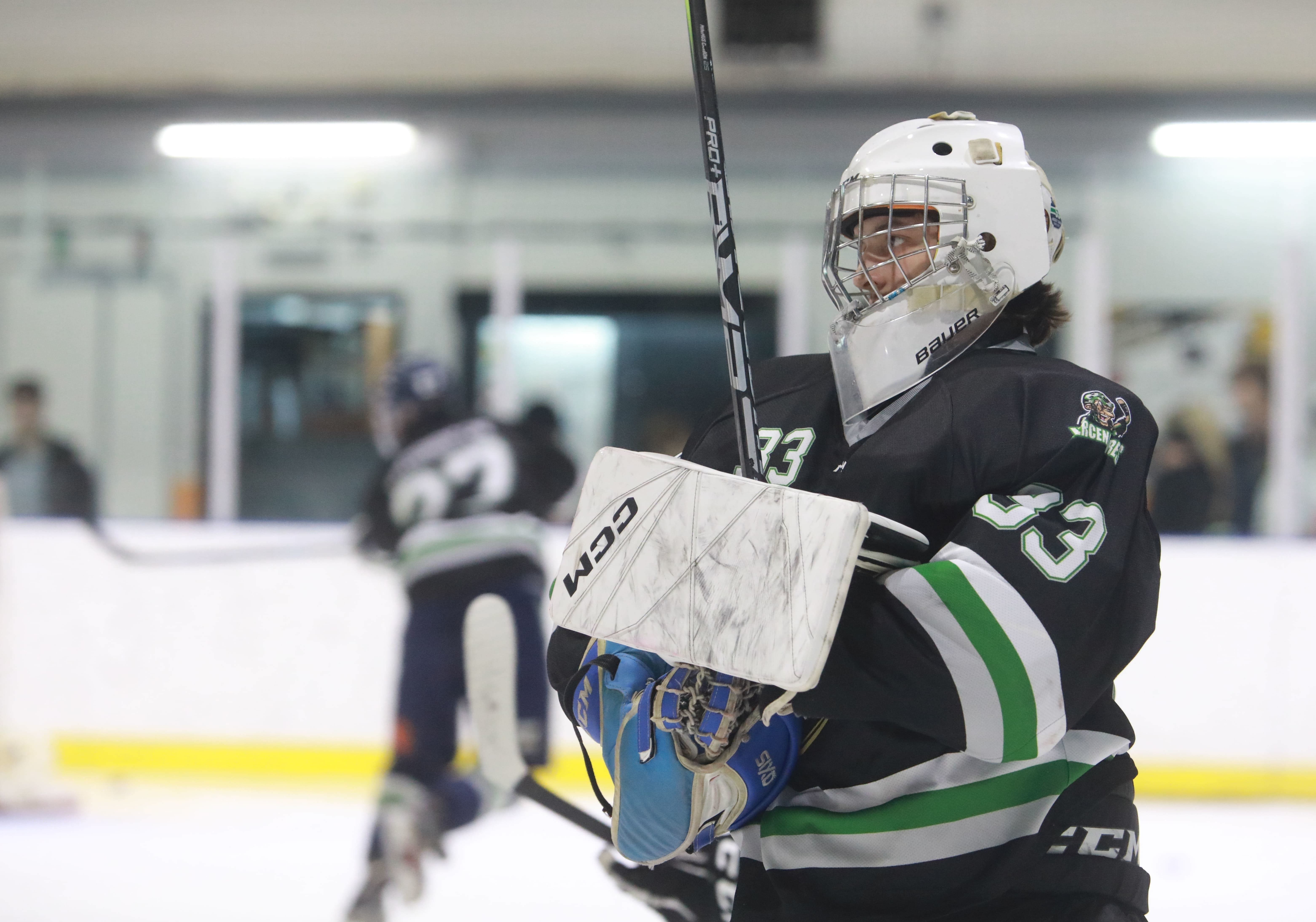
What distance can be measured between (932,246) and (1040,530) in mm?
273

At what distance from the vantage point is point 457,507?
3.28m

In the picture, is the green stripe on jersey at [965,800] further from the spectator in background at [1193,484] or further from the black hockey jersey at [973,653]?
the spectator in background at [1193,484]

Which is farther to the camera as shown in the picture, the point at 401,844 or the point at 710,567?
the point at 401,844

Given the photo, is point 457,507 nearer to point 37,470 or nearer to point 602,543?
point 37,470

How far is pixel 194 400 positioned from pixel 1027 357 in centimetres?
427

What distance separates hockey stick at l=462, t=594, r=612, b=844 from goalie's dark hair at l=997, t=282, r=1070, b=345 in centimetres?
125

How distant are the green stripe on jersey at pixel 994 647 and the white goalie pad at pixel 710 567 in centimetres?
7

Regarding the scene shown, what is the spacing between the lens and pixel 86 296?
4.69 m

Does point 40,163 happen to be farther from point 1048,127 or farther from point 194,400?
point 1048,127

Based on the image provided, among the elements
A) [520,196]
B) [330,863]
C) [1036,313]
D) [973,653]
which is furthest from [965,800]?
[520,196]

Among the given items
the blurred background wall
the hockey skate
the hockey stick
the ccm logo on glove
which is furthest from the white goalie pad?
the blurred background wall

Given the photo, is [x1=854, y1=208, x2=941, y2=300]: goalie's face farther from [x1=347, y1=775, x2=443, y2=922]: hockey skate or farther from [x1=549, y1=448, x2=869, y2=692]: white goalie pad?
[x1=347, y1=775, x2=443, y2=922]: hockey skate

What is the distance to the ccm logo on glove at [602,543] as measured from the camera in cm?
80

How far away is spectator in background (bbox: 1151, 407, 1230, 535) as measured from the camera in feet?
13.9
